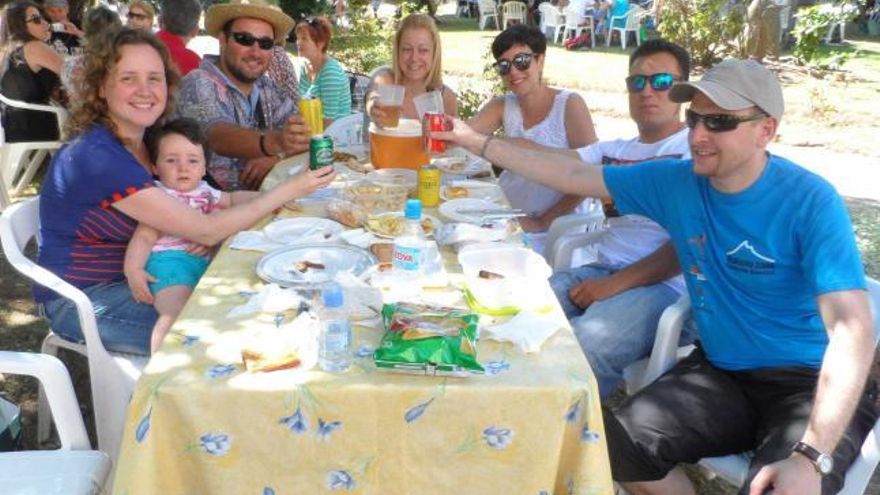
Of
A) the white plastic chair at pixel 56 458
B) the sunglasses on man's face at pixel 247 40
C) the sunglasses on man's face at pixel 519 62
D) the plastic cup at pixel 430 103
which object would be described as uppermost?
the sunglasses on man's face at pixel 247 40

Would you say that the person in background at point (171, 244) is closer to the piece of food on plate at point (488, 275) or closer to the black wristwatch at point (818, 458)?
the piece of food on plate at point (488, 275)

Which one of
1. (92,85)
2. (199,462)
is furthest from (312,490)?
(92,85)

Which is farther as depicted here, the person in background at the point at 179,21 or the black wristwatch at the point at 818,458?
the person in background at the point at 179,21

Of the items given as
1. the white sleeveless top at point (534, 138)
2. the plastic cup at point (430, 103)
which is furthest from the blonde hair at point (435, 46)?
the plastic cup at point (430, 103)

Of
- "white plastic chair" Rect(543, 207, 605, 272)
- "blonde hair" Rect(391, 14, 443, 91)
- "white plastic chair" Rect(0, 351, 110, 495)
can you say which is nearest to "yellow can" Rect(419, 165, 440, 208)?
"white plastic chair" Rect(543, 207, 605, 272)

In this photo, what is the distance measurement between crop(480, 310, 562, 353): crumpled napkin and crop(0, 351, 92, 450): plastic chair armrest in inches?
46.1

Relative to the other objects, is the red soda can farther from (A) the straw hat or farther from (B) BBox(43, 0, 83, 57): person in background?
(B) BBox(43, 0, 83, 57): person in background

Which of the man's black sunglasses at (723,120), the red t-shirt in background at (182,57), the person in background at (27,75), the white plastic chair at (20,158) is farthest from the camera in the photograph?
the red t-shirt in background at (182,57)

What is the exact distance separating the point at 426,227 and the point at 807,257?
1.20 metres

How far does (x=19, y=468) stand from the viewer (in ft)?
5.89

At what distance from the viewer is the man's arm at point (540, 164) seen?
105 inches

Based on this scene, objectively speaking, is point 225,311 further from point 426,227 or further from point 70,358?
point 70,358

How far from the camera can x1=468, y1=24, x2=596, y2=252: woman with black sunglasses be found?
3.52m

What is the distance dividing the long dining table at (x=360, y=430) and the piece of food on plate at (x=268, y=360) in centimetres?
2
